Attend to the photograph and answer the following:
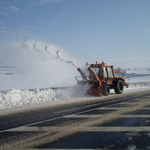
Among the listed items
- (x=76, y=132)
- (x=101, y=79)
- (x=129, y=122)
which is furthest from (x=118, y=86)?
(x=76, y=132)

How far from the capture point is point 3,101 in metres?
9.84

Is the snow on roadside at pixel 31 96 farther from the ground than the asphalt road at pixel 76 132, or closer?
farther from the ground

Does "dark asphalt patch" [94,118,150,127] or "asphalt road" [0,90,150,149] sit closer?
"asphalt road" [0,90,150,149]

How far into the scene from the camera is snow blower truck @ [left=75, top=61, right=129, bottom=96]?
41.9ft

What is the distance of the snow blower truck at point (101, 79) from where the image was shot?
12.8m

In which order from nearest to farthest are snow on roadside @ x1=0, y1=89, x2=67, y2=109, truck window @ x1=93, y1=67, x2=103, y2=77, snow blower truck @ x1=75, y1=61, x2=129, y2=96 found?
snow on roadside @ x1=0, y1=89, x2=67, y2=109 → snow blower truck @ x1=75, y1=61, x2=129, y2=96 → truck window @ x1=93, y1=67, x2=103, y2=77

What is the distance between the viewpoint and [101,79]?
1320 cm

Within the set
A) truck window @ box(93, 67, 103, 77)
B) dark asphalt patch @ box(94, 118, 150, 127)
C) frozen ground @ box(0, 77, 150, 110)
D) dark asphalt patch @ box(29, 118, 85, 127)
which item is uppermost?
truck window @ box(93, 67, 103, 77)

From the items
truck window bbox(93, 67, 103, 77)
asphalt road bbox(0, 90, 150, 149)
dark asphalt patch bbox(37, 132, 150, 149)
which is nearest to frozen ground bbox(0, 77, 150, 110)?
truck window bbox(93, 67, 103, 77)

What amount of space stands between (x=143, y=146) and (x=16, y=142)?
295 centimetres

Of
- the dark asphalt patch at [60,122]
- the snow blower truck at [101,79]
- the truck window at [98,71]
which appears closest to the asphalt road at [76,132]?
the dark asphalt patch at [60,122]

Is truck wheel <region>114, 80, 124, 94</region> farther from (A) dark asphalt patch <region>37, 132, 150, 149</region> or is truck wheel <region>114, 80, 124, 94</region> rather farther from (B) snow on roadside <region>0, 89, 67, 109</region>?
(A) dark asphalt patch <region>37, 132, 150, 149</region>

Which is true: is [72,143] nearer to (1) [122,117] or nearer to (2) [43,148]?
(2) [43,148]

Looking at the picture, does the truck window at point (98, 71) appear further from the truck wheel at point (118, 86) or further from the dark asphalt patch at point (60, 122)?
the dark asphalt patch at point (60, 122)
